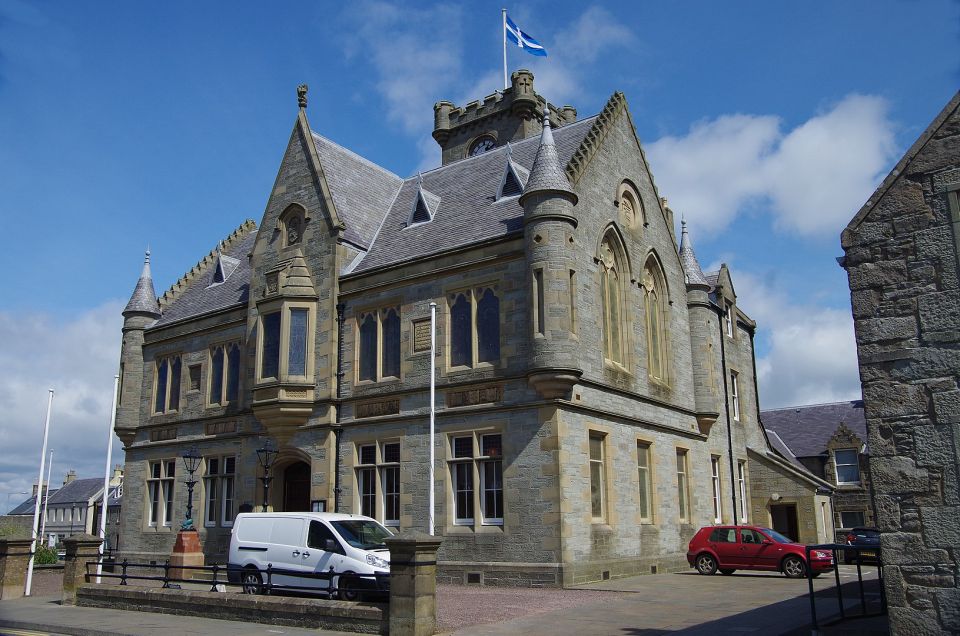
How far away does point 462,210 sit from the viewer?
92.0 ft

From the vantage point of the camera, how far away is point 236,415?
30.0 m

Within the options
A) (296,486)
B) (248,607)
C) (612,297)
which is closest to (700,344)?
(612,297)

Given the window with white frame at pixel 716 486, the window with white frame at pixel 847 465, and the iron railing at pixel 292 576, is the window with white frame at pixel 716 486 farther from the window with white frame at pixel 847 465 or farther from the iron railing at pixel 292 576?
the iron railing at pixel 292 576

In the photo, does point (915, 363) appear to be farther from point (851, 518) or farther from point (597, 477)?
point (851, 518)

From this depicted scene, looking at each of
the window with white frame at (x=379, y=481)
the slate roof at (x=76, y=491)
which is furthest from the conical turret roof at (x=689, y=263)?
the slate roof at (x=76, y=491)

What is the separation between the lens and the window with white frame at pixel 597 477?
23438 millimetres

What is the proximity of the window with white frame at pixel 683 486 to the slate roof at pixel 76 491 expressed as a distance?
258ft

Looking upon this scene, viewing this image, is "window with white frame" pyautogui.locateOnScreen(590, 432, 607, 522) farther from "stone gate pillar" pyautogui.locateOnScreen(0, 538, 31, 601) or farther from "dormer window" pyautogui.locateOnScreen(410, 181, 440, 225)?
"stone gate pillar" pyautogui.locateOnScreen(0, 538, 31, 601)

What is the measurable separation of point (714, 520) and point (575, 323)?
13.1m

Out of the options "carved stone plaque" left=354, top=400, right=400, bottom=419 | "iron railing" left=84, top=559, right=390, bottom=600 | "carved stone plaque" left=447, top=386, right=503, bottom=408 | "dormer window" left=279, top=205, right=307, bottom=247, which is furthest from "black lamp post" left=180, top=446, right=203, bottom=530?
"carved stone plaque" left=447, top=386, right=503, bottom=408

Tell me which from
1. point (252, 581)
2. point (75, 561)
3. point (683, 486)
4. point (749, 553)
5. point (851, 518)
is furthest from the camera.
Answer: point (851, 518)

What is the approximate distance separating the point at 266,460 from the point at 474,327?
7.52 m

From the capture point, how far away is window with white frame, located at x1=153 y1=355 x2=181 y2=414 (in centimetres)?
3359

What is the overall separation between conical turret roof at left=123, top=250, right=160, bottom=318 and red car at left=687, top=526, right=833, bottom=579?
25080 millimetres
